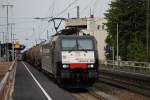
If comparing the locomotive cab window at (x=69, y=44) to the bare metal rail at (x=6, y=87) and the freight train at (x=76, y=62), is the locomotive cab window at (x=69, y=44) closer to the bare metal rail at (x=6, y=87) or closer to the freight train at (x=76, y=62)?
the freight train at (x=76, y=62)

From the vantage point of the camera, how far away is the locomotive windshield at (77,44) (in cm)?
2725

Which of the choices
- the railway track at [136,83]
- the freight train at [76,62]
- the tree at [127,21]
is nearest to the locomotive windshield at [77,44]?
the freight train at [76,62]

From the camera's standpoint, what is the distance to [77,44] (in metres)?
27.5

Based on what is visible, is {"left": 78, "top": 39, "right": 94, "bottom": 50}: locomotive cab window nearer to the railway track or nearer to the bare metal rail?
the railway track

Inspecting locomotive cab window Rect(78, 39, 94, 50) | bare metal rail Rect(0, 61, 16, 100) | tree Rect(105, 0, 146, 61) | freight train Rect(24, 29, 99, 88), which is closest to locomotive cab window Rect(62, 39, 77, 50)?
freight train Rect(24, 29, 99, 88)

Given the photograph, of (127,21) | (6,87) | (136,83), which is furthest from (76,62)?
(127,21)

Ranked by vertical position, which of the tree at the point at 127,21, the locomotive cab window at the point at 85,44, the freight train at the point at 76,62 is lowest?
the freight train at the point at 76,62

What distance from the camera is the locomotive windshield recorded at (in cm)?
2725

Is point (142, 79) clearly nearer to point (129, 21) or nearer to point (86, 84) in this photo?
point (86, 84)

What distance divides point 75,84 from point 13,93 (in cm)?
378

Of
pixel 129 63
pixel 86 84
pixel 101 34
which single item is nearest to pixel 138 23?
pixel 129 63

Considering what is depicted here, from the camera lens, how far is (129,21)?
79812 millimetres

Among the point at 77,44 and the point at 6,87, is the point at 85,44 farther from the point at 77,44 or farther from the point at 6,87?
the point at 6,87

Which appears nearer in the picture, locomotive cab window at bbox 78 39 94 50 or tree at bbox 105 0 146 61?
locomotive cab window at bbox 78 39 94 50
